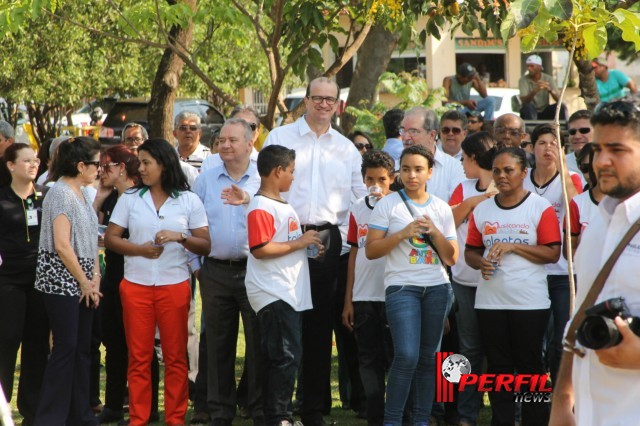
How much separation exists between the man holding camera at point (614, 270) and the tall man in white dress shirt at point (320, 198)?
4061 mm

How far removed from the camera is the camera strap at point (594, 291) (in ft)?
11.9

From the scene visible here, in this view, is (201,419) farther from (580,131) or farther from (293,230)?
(580,131)

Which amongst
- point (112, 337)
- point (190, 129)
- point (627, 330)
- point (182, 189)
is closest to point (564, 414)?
point (627, 330)

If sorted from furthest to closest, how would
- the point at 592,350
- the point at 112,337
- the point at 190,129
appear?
the point at 190,129 < the point at 112,337 < the point at 592,350

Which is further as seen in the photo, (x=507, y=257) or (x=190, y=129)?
(x=190, y=129)

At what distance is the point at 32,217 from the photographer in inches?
306

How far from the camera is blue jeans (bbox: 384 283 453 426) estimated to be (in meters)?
7.15

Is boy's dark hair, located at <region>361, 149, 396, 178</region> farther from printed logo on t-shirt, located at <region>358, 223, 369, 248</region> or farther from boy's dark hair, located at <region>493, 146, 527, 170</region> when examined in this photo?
boy's dark hair, located at <region>493, 146, 527, 170</region>

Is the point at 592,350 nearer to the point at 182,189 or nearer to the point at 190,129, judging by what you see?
the point at 182,189

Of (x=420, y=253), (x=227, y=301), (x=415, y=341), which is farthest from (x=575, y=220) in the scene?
(x=227, y=301)

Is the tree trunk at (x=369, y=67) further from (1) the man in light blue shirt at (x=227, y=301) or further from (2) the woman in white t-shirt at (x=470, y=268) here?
(1) the man in light blue shirt at (x=227, y=301)

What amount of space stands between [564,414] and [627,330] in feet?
1.87

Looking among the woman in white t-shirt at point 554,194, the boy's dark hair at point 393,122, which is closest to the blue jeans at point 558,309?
the woman in white t-shirt at point 554,194

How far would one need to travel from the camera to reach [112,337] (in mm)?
8305
